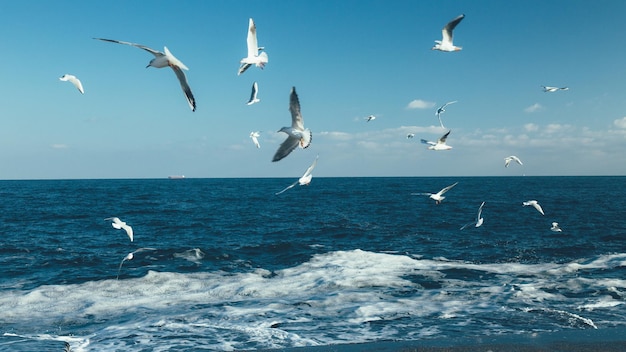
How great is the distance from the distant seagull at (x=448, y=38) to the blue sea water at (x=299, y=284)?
7589mm

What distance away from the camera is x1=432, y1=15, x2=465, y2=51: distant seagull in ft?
53.3

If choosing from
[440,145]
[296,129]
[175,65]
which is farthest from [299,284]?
[175,65]

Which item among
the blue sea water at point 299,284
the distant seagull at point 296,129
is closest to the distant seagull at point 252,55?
the distant seagull at point 296,129

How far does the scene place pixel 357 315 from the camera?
12.1 m

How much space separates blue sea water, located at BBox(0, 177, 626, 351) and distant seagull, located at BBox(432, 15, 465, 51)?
7589 mm

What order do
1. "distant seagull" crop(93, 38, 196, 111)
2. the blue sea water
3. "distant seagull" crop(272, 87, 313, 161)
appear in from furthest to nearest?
the blue sea water
"distant seagull" crop(272, 87, 313, 161)
"distant seagull" crop(93, 38, 196, 111)

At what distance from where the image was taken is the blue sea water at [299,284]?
10.9 meters

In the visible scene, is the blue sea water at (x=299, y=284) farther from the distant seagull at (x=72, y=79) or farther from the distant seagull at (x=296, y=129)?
the distant seagull at (x=72, y=79)

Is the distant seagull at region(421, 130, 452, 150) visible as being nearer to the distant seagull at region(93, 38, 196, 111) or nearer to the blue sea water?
the blue sea water

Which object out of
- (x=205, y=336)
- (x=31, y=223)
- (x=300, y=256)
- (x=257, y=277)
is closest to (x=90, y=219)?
(x=31, y=223)

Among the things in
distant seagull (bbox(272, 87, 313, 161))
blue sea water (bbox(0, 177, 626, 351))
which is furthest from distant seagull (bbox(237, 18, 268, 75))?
blue sea water (bbox(0, 177, 626, 351))

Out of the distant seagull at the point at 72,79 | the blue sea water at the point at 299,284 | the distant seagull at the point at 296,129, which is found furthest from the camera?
the distant seagull at the point at 72,79

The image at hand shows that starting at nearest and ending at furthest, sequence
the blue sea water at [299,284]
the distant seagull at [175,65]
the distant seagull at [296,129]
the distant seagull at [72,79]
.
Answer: the distant seagull at [175,65]
the distant seagull at [296,129]
the blue sea water at [299,284]
the distant seagull at [72,79]

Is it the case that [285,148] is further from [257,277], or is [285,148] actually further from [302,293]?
[257,277]
